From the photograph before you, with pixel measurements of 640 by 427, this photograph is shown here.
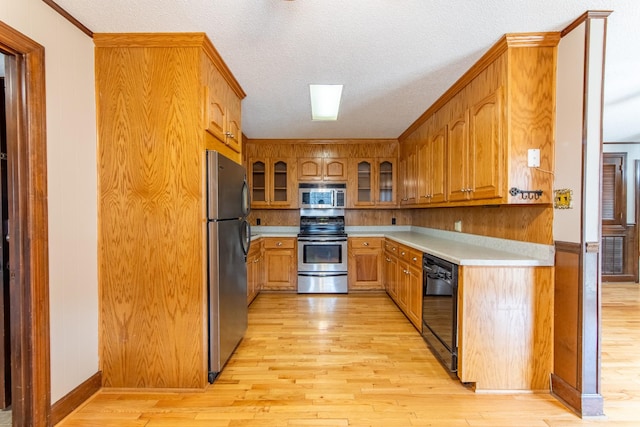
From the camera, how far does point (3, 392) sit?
1841 millimetres

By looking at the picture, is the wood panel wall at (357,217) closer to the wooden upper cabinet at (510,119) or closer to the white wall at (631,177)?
the wooden upper cabinet at (510,119)

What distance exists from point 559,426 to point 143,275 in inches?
104

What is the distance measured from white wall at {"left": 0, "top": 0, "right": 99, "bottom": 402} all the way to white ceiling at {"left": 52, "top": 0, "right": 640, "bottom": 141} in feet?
0.61

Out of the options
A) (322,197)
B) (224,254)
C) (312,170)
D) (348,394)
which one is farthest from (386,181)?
(348,394)

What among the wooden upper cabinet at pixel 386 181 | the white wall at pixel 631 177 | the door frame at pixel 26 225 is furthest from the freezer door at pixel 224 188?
the white wall at pixel 631 177

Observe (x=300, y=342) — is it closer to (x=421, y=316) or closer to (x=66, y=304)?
(x=421, y=316)

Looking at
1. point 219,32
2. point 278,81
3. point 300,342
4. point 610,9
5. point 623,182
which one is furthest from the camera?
point 623,182

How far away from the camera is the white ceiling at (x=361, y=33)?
5.63ft

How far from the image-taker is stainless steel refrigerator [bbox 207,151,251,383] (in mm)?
2143

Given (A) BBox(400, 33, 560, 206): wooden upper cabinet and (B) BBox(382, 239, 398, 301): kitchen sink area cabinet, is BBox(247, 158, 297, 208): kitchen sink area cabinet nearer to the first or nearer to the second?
(B) BBox(382, 239, 398, 301): kitchen sink area cabinet

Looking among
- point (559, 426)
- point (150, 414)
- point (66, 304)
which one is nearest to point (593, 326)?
point (559, 426)

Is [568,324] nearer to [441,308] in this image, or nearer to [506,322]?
[506,322]

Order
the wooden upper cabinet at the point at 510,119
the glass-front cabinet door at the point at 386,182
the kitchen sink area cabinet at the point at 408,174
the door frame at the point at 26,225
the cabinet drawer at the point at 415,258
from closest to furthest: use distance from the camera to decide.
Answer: the door frame at the point at 26,225
the wooden upper cabinet at the point at 510,119
the cabinet drawer at the point at 415,258
the kitchen sink area cabinet at the point at 408,174
the glass-front cabinet door at the point at 386,182

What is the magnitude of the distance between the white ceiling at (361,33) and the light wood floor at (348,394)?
2.28 metres
